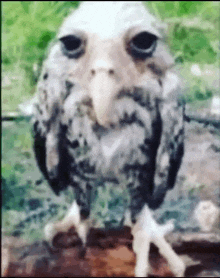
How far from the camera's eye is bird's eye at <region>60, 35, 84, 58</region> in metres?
0.87

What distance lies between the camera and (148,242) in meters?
0.99

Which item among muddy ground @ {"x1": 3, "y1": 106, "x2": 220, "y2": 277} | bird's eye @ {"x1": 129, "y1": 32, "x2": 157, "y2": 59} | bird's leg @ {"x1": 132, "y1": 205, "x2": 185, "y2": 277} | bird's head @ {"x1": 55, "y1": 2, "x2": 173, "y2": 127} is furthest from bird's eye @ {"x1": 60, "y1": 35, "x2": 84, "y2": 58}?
bird's leg @ {"x1": 132, "y1": 205, "x2": 185, "y2": 277}

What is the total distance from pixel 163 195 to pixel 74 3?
470 mm

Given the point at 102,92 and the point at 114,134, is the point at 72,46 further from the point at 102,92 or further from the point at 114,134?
the point at 114,134

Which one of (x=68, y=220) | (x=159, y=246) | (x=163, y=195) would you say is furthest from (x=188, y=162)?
(x=68, y=220)

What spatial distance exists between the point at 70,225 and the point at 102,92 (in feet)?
1.14

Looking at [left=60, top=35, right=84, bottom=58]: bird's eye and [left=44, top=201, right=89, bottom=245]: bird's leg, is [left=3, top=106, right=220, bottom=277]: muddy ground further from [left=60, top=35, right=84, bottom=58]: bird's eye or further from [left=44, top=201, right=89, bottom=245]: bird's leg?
[left=60, top=35, right=84, bottom=58]: bird's eye

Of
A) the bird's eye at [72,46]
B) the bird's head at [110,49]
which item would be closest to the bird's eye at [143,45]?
the bird's head at [110,49]

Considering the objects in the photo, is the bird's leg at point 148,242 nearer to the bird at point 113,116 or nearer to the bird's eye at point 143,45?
the bird at point 113,116

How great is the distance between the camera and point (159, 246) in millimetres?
978

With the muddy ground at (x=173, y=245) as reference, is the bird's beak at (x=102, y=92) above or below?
above

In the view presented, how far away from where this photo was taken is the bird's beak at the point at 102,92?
87 centimetres

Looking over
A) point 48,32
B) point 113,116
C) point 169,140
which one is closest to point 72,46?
point 48,32

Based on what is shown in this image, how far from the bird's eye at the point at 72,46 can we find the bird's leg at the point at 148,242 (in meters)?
0.41
